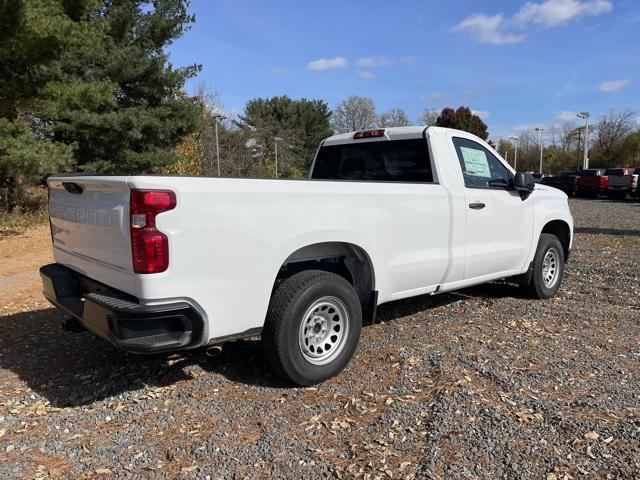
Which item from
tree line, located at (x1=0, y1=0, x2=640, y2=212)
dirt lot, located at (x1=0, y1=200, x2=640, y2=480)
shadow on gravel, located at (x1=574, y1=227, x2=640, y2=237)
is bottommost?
dirt lot, located at (x1=0, y1=200, x2=640, y2=480)

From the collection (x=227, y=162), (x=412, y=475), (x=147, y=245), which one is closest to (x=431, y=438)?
(x=412, y=475)

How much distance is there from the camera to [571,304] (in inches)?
236

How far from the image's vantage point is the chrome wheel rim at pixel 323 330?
12.0ft

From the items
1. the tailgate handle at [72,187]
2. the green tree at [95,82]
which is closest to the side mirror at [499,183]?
the tailgate handle at [72,187]

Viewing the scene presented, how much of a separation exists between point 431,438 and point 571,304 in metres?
3.77

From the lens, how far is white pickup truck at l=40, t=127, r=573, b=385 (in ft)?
9.70

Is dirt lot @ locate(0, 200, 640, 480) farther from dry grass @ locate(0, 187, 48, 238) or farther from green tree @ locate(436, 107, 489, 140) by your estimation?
green tree @ locate(436, 107, 489, 140)

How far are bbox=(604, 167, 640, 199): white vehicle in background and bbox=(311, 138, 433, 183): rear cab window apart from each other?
1070 inches

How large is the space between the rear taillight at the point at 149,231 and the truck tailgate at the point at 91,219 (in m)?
0.08

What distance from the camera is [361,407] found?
3424mm

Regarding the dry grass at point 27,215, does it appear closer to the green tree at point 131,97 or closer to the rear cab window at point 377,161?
the green tree at point 131,97

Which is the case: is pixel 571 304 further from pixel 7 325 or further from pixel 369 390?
pixel 7 325

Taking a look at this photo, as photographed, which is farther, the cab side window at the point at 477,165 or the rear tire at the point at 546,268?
the rear tire at the point at 546,268

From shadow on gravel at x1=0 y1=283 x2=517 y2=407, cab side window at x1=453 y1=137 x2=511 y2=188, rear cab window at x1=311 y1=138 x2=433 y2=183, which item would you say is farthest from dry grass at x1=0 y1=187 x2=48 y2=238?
cab side window at x1=453 y1=137 x2=511 y2=188
